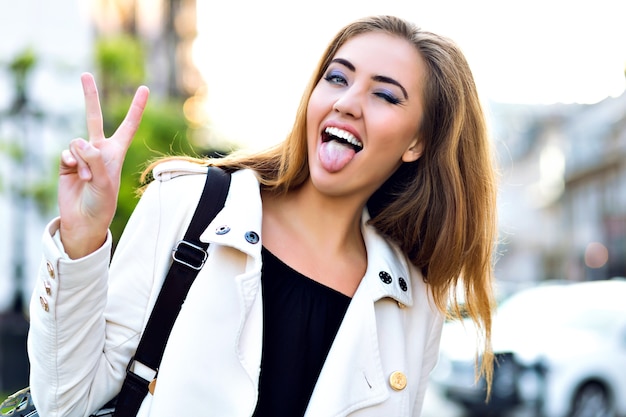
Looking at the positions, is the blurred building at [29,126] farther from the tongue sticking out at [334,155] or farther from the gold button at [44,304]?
the gold button at [44,304]

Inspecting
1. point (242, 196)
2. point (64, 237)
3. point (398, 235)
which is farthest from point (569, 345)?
point (64, 237)

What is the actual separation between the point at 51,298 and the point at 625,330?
8.85 meters

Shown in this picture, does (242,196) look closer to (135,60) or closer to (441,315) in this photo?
(441,315)

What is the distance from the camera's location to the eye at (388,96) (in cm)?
293

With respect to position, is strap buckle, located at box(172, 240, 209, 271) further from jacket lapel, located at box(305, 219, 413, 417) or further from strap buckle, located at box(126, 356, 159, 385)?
jacket lapel, located at box(305, 219, 413, 417)

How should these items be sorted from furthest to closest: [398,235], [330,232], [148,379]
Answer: [398,235], [330,232], [148,379]

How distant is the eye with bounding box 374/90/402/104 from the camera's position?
9.61 ft

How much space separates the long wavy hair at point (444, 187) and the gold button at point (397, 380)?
0.37 metres

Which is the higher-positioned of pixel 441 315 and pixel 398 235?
pixel 398 235

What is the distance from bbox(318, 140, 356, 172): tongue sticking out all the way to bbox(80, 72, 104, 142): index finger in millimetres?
824

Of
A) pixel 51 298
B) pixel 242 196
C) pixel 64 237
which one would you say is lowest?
pixel 51 298

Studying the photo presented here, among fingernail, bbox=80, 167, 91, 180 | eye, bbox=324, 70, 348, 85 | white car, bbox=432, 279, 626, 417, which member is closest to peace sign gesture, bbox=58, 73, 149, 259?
fingernail, bbox=80, 167, 91, 180

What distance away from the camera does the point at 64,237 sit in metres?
2.19

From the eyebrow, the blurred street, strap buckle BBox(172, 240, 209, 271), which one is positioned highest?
the eyebrow
